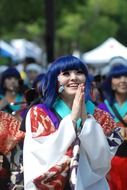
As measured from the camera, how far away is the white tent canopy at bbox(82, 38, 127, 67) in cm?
Result: 1173

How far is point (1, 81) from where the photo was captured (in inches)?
369

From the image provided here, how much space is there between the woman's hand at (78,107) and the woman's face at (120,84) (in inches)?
110

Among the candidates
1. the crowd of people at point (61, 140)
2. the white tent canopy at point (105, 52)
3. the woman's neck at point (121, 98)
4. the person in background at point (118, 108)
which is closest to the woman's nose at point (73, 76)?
the crowd of people at point (61, 140)

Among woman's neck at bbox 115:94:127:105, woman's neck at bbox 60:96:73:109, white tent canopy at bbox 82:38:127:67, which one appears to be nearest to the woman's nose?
woman's neck at bbox 60:96:73:109

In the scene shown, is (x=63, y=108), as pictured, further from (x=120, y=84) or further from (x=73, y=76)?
(x=120, y=84)

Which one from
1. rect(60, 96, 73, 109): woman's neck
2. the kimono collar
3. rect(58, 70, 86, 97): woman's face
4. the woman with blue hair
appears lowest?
the woman with blue hair

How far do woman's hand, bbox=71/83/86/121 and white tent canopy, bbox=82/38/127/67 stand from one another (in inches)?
236

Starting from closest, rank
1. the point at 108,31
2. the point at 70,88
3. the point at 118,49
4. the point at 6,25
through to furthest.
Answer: the point at 70,88
the point at 118,49
the point at 6,25
the point at 108,31

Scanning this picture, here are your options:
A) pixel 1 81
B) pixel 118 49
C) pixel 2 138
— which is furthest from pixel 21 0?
pixel 2 138

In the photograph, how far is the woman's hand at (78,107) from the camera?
4.73m

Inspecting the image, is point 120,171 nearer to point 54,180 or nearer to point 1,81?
point 54,180

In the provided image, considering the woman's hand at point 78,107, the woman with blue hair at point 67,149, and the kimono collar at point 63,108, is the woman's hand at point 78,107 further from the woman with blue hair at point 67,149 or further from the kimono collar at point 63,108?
the kimono collar at point 63,108

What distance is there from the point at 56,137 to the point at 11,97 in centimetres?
457

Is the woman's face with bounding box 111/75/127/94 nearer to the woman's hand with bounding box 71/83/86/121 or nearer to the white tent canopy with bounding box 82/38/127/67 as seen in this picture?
the woman's hand with bounding box 71/83/86/121
